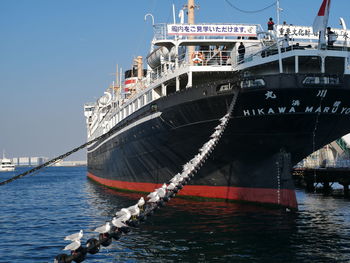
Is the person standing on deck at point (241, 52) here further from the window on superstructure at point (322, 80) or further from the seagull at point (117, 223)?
the seagull at point (117, 223)

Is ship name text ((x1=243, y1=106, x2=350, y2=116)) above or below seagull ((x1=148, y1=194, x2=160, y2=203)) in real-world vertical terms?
above

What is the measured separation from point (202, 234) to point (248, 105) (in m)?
7.45

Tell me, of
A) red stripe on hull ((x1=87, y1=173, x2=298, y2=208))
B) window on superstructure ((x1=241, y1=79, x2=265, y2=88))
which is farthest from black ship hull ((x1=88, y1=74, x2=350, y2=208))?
window on superstructure ((x1=241, y1=79, x2=265, y2=88))

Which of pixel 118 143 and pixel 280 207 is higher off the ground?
pixel 118 143

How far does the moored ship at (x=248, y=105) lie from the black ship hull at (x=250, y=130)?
0.17 ft

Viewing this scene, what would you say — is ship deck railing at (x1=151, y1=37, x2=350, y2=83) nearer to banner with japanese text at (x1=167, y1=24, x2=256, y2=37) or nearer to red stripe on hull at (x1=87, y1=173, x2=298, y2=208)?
banner with japanese text at (x1=167, y1=24, x2=256, y2=37)

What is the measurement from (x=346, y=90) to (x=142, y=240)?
1282cm

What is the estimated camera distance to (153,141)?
3058 centimetres

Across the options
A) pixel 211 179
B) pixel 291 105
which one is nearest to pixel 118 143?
Answer: pixel 211 179

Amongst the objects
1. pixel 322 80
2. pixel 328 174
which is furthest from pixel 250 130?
pixel 328 174

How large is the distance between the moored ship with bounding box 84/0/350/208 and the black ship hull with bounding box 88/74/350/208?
0.05 metres

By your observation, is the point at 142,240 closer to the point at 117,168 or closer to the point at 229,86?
the point at 229,86

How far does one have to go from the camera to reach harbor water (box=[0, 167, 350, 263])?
16969 mm

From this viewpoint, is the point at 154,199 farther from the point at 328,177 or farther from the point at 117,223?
the point at 328,177
